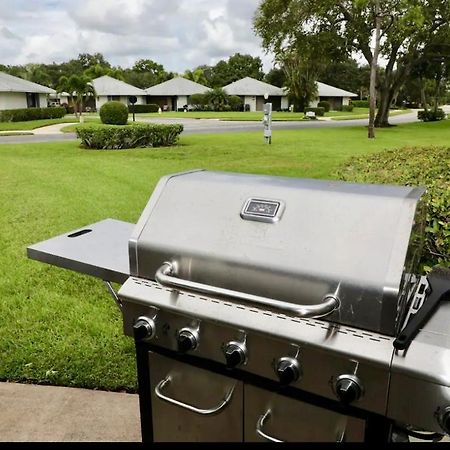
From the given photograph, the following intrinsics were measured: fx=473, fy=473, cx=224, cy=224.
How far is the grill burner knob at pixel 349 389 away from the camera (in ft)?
3.89

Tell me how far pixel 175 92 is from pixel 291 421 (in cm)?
5375

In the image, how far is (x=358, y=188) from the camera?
4.72 ft

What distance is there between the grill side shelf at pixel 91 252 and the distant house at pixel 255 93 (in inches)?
2018

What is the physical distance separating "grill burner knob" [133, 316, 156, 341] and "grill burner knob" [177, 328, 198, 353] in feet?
0.36

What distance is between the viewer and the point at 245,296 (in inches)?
51.3

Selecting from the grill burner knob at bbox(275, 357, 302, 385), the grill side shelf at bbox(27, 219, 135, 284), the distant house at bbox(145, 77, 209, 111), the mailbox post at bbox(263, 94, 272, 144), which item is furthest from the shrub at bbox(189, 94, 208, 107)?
the grill burner knob at bbox(275, 357, 302, 385)

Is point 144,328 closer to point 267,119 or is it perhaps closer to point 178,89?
point 267,119

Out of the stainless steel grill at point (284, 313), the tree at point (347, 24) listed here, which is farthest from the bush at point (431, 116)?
the stainless steel grill at point (284, 313)

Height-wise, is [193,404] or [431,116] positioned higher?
[193,404]

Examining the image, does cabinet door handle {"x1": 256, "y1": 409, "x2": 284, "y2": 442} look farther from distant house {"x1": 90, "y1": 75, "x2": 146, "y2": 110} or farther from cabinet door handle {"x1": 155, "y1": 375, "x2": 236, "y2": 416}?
distant house {"x1": 90, "y1": 75, "x2": 146, "y2": 110}

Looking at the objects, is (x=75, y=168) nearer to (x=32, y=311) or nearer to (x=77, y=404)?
(x=32, y=311)

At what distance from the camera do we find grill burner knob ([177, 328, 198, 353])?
4.70ft

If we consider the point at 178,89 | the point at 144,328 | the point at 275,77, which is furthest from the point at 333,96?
the point at 144,328

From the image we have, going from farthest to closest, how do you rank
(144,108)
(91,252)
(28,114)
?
(144,108) < (28,114) < (91,252)
